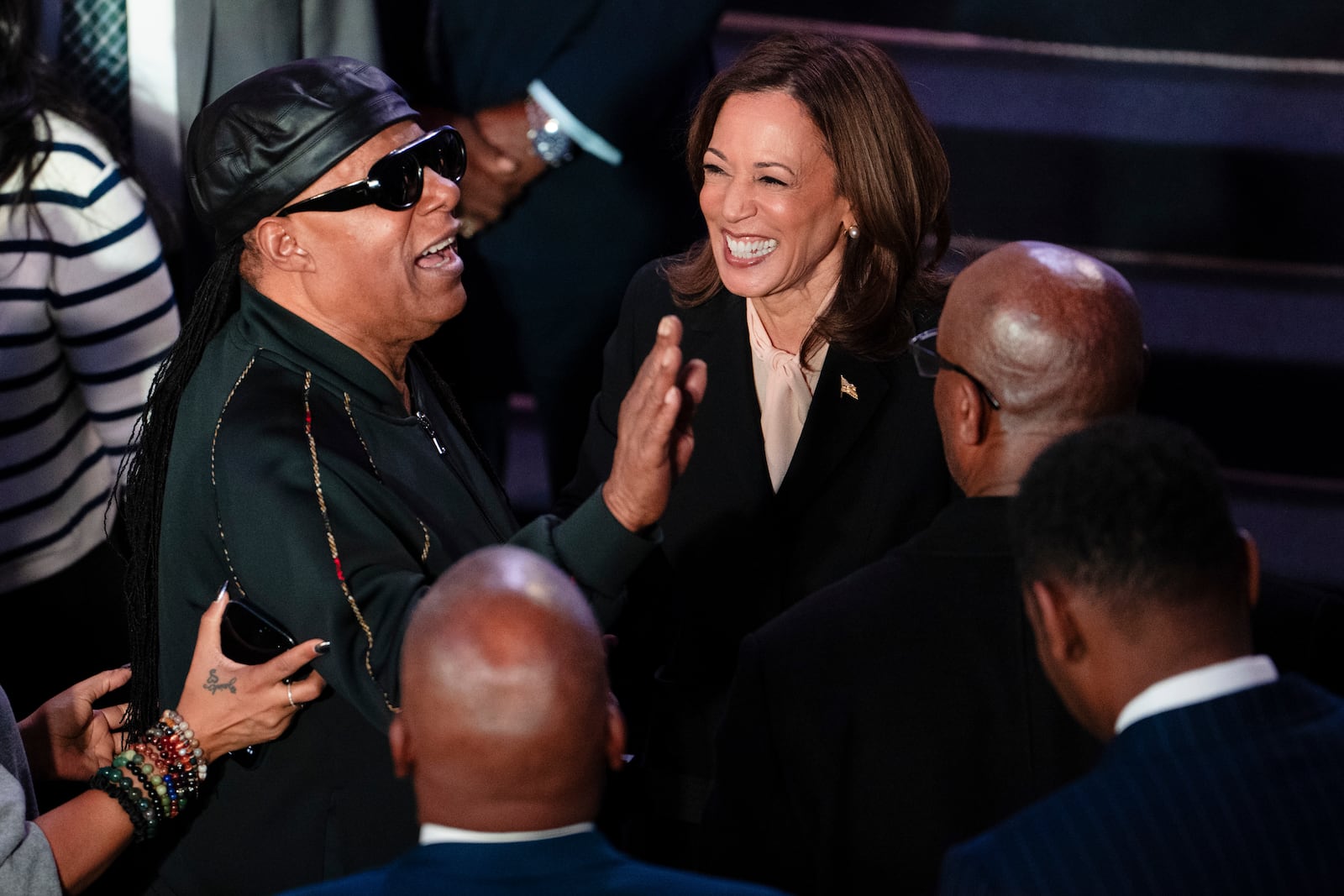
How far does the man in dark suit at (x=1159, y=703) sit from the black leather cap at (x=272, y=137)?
115cm

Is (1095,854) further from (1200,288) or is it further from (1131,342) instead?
(1200,288)

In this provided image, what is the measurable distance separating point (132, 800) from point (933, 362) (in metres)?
1.21

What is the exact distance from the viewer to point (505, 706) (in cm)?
130

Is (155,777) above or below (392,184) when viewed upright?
below

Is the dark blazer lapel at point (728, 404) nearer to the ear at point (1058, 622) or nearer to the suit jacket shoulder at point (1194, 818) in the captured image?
the ear at point (1058, 622)

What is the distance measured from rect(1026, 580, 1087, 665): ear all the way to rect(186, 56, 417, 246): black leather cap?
3.97ft

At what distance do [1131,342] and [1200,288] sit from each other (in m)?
2.85

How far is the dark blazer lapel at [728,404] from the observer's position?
2635 millimetres

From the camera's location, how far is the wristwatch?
362cm

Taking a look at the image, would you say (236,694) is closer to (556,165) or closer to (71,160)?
(71,160)

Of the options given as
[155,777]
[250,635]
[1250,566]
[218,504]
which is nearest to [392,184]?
[218,504]

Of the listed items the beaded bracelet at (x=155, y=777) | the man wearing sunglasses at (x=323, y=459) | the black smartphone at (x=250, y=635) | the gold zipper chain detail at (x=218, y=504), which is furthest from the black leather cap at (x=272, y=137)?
the beaded bracelet at (x=155, y=777)

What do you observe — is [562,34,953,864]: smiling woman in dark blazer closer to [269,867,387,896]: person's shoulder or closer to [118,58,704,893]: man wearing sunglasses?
[118,58,704,893]: man wearing sunglasses

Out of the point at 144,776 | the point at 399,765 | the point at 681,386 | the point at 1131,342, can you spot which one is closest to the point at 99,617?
the point at 144,776
